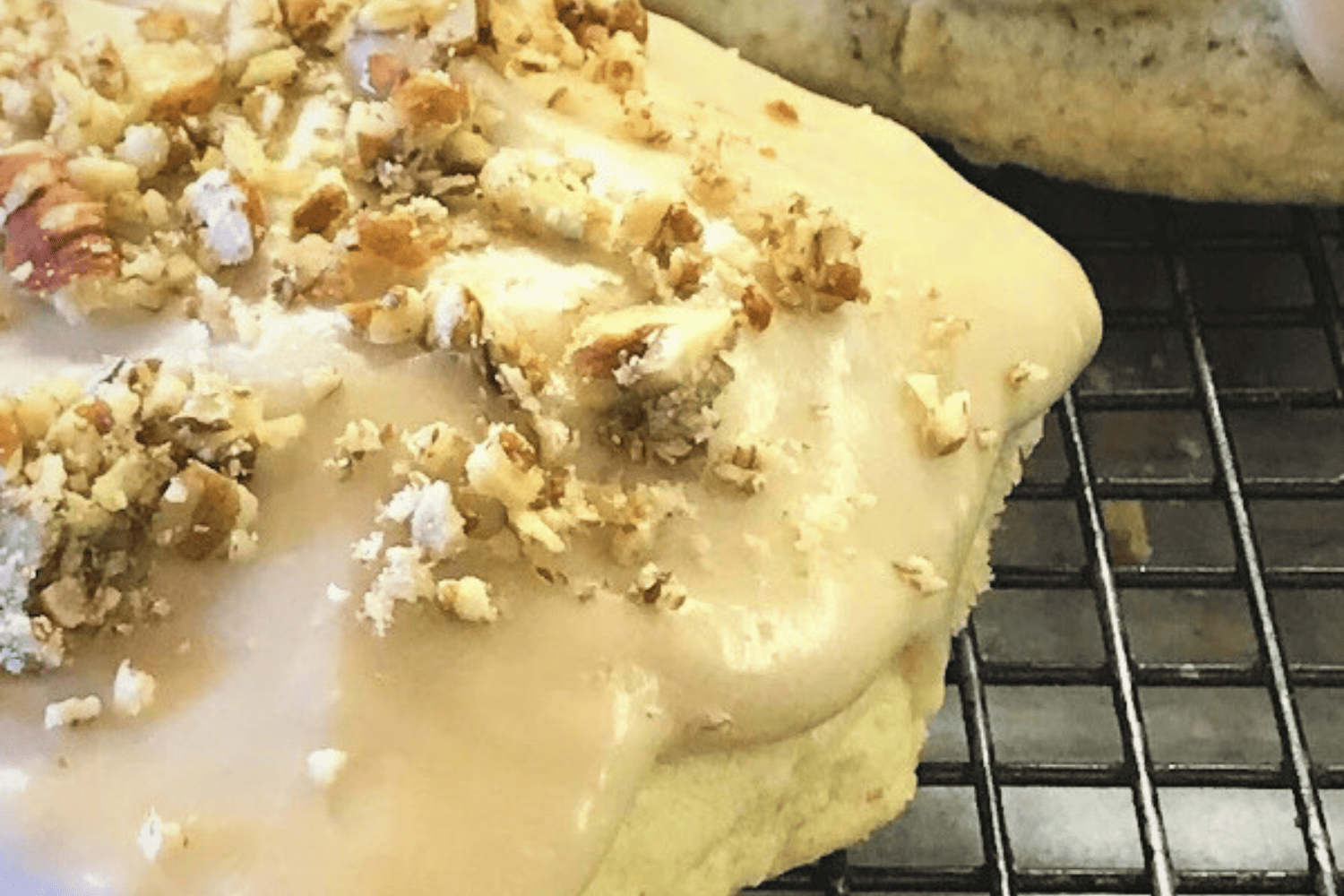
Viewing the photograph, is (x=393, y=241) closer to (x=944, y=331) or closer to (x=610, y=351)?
(x=610, y=351)

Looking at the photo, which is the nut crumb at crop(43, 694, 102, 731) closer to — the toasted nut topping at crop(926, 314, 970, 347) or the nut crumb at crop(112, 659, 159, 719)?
the nut crumb at crop(112, 659, 159, 719)

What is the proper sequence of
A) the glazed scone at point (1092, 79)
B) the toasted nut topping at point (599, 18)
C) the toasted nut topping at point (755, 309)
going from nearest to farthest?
1. the toasted nut topping at point (755, 309)
2. the toasted nut topping at point (599, 18)
3. the glazed scone at point (1092, 79)

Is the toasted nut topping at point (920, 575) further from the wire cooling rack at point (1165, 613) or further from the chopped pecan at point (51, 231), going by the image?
the chopped pecan at point (51, 231)

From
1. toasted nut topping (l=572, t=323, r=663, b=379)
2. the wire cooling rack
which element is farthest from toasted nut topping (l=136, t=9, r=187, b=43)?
the wire cooling rack

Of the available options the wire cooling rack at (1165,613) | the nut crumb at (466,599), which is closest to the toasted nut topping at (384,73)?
the nut crumb at (466,599)

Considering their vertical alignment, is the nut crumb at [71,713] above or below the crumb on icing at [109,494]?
below

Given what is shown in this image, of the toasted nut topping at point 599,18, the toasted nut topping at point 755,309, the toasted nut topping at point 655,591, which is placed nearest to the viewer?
the toasted nut topping at point 655,591

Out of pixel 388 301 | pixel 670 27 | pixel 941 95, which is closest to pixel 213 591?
pixel 388 301

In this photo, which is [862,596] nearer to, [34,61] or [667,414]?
[667,414]

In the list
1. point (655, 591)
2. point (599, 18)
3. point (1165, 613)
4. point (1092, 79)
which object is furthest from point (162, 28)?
point (1165, 613)
